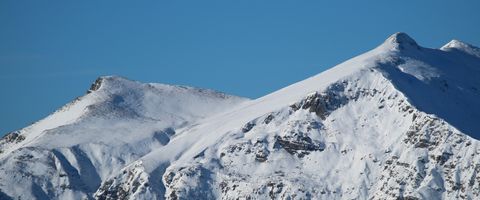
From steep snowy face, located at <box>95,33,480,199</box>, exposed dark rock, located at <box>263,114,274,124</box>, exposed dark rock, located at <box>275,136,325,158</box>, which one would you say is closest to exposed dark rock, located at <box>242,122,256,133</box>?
steep snowy face, located at <box>95,33,480,199</box>

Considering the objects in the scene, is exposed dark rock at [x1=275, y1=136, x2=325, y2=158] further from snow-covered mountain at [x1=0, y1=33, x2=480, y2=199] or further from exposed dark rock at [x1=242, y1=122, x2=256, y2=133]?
exposed dark rock at [x1=242, y1=122, x2=256, y2=133]

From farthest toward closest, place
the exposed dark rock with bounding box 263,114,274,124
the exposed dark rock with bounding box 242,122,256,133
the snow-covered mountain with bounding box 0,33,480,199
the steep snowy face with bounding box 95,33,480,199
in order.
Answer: the exposed dark rock with bounding box 263,114,274,124 → the exposed dark rock with bounding box 242,122,256,133 → the snow-covered mountain with bounding box 0,33,480,199 → the steep snowy face with bounding box 95,33,480,199

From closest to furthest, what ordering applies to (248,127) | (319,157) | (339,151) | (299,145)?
1. (339,151)
2. (319,157)
3. (299,145)
4. (248,127)

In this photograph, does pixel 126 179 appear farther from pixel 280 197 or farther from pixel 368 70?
pixel 368 70

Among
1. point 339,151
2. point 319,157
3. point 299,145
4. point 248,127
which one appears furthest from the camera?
point 248,127

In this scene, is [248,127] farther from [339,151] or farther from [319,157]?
[339,151]

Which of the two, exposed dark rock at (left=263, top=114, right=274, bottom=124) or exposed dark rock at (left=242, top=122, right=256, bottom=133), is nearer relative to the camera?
exposed dark rock at (left=242, top=122, right=256, bottom=133)

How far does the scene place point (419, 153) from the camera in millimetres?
172875

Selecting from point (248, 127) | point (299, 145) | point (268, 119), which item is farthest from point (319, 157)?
point (248, 127)

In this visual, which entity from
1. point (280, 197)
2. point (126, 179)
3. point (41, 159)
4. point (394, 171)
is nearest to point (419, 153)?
point (394, 171)

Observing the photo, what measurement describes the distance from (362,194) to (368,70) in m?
29.4

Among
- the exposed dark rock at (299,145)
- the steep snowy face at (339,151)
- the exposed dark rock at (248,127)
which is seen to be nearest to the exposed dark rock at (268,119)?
the steep snowy face at (339,151)

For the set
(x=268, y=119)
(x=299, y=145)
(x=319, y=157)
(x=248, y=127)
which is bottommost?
(x=319, y=157)

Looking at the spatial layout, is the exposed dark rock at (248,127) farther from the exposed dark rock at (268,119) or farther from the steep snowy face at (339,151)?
the exposed dark rock at (268,119)
